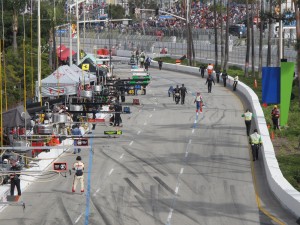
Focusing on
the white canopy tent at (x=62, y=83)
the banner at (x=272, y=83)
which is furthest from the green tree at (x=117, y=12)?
the banner at (x=272, y=83)

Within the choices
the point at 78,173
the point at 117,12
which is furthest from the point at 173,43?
the point at 78,173

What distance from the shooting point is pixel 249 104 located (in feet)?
200

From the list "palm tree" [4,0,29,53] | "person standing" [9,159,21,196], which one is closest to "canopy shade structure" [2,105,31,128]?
"person standing" [9,159,21,196]

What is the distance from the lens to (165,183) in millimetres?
36781

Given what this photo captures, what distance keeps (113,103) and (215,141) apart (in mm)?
8081

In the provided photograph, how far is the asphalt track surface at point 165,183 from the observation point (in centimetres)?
3084

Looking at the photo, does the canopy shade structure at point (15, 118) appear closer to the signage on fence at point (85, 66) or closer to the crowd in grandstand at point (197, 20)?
the signage on fence at point (85, 66)

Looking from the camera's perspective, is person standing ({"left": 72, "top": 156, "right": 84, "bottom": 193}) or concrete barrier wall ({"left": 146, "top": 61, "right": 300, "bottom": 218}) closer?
concrete barrier wall ({"left": 146, "top": 61, "right": 300, "bottom": 218})

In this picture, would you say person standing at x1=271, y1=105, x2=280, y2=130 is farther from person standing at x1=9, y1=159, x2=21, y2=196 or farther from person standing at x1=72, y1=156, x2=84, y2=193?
person standing at x1=9, y1=159, x2=21, y2=196

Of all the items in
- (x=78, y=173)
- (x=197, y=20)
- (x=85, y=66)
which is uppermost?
(x=197, y=20)

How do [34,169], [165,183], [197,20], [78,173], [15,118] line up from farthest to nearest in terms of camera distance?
1. [197,20]
2. [34,169]
3. [165,183]
4. [15,118]
5. [78,173]

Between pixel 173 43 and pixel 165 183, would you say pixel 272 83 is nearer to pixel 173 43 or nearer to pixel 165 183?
pixel 165 183

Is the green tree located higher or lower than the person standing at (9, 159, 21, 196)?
higher

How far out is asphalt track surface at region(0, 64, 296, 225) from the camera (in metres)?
30.8
